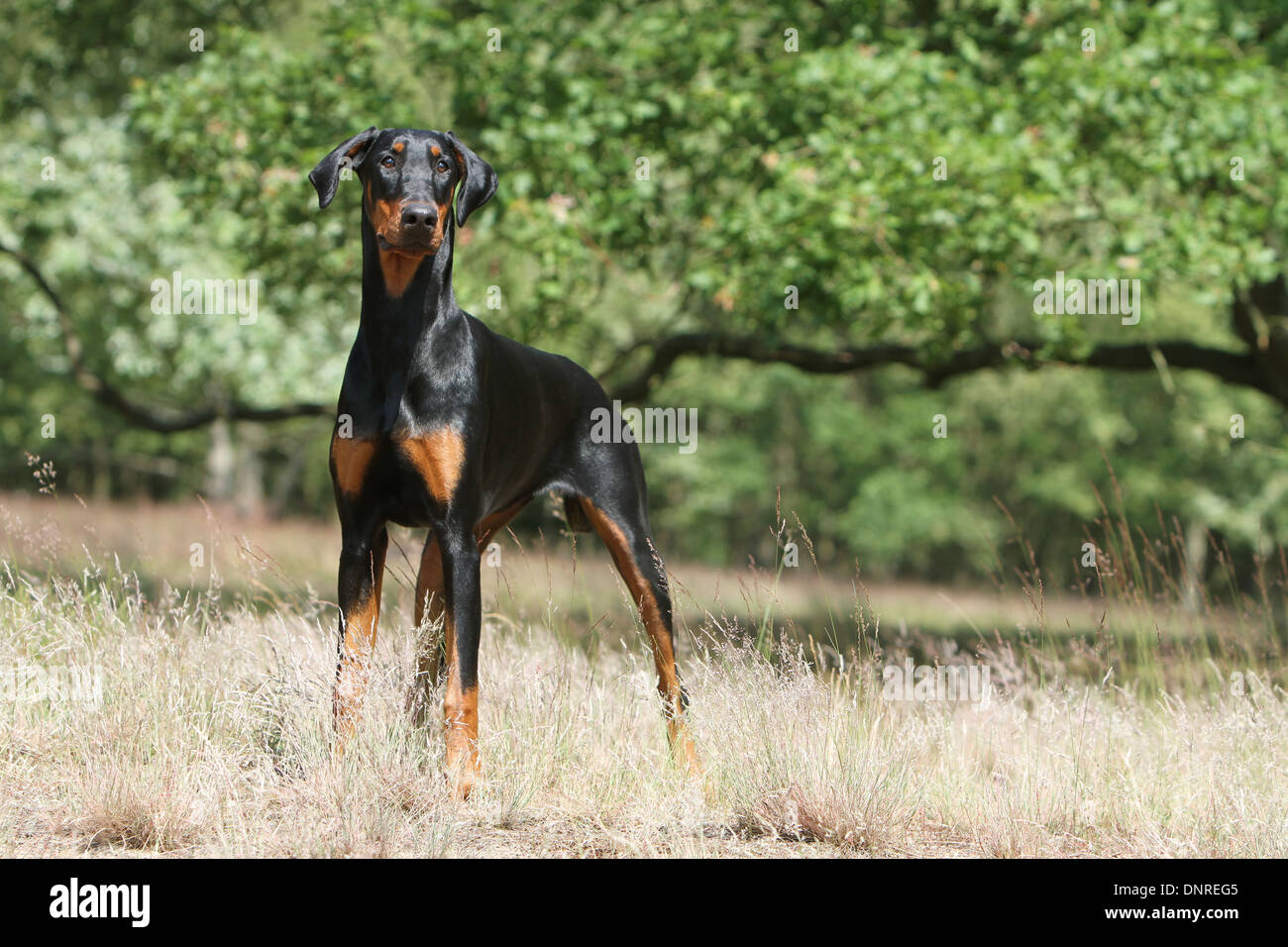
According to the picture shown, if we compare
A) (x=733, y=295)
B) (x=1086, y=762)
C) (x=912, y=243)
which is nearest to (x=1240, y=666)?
(x=1086, y=762)

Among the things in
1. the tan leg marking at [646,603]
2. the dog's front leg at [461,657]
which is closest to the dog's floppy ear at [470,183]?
the dog's front leg at [461,657]

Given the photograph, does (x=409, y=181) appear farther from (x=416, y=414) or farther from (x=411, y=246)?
(x=416, y=414)

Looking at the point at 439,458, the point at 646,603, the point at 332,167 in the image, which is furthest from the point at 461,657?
the point at 332,167

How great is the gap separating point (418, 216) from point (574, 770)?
222cm

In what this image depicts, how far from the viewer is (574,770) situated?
16.0 ft

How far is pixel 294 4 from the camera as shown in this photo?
42.3 feet

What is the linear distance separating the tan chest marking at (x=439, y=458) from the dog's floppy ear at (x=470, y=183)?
2.73ft

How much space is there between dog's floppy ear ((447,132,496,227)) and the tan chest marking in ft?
2.73

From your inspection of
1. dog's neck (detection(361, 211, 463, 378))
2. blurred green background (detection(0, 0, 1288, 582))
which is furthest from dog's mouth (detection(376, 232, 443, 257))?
blurred green background (detection(0, 0, 1288, 582))

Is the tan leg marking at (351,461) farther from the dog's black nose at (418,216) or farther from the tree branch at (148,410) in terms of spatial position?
the tree branch at (148,410)

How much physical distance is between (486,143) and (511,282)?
52.7 inches

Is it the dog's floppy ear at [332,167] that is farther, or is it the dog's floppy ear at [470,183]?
the dog's floppy ear at [470,183]

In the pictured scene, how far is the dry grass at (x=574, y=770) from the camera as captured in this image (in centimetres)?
425

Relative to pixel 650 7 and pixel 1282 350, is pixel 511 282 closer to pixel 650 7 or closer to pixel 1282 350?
pixel 650 7
